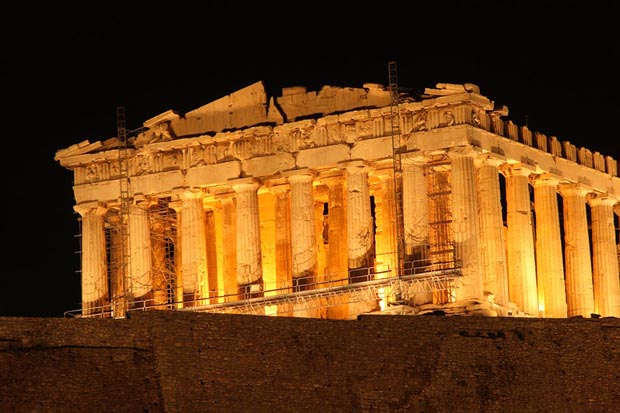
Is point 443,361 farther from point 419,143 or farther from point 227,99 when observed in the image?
point 227,99

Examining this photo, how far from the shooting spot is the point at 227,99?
292ft

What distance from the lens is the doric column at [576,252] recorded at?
89.1m

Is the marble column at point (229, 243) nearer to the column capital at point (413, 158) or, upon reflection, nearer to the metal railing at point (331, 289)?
the metal railing at point (331, 289)

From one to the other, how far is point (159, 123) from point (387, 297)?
1387 centimetres

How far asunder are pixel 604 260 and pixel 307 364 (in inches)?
1209

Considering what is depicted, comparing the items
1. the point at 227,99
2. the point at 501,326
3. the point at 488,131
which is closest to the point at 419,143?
the point at 488,131

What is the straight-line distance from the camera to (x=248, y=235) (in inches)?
3435

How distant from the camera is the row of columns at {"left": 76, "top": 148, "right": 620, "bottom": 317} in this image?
8300cm

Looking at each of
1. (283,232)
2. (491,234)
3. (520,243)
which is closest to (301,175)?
(283,232)

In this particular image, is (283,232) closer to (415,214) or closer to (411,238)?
(411,238)

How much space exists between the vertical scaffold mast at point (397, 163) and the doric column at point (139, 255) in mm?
11931

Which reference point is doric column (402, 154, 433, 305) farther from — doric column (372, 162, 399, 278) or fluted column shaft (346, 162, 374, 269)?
fluted column shaft (346, 162, 374, 269)

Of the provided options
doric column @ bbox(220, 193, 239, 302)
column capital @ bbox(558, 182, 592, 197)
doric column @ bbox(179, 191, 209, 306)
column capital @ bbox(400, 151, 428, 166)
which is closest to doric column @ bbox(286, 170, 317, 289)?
doric column @ bbox(220, 193, 239, 302)

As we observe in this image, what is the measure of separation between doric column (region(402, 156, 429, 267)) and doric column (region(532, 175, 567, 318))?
253 inches
